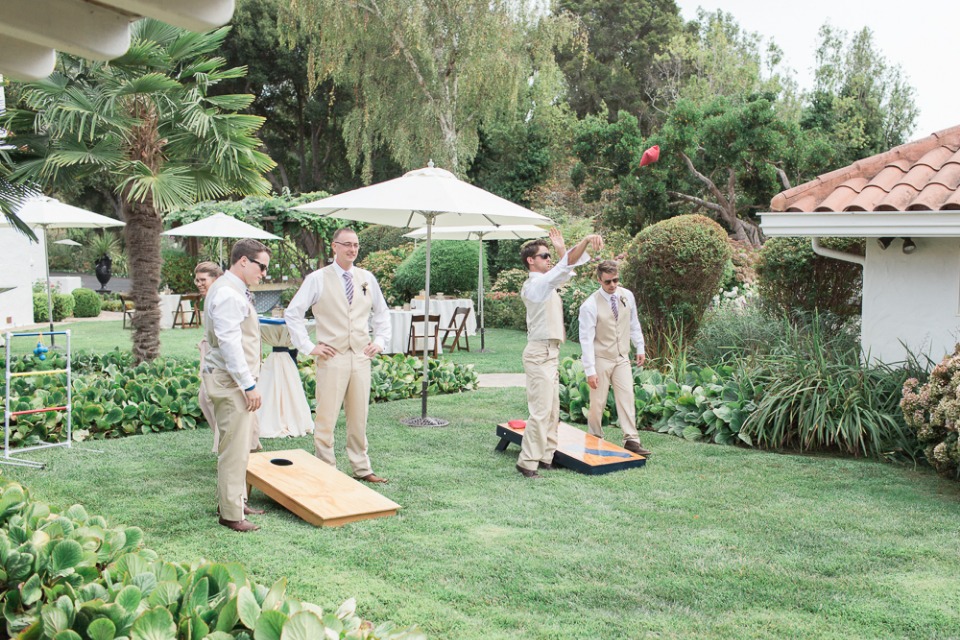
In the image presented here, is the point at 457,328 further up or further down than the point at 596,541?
further up

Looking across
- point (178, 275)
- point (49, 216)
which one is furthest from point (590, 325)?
point (178, 275)

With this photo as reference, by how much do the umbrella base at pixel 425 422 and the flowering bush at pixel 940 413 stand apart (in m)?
4.52

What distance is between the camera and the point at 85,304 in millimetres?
23250

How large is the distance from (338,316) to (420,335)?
28.8 ft

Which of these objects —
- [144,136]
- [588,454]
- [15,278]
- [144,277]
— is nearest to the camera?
[588,454]

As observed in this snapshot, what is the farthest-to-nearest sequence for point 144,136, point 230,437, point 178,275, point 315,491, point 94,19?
1. point 178,275
2. point 144,136
3. point 315,491
4. point 230,437
5. point 94,19

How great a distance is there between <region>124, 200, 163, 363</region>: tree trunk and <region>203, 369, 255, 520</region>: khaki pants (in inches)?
258

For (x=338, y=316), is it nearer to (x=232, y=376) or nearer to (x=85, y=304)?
(x=232, y=376)

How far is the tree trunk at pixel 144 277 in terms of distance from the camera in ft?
36.8

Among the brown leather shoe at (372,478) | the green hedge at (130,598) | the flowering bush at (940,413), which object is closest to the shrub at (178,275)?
the brown leather shoe at (372,478)

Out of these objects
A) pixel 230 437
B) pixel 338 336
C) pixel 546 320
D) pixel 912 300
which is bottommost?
pixel 230 437

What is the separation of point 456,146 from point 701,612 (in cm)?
2318

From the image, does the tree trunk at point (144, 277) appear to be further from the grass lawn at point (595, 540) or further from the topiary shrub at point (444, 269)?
the topiary shrub at point (444, 269)

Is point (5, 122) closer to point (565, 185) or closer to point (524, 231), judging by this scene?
point (524, 231)
